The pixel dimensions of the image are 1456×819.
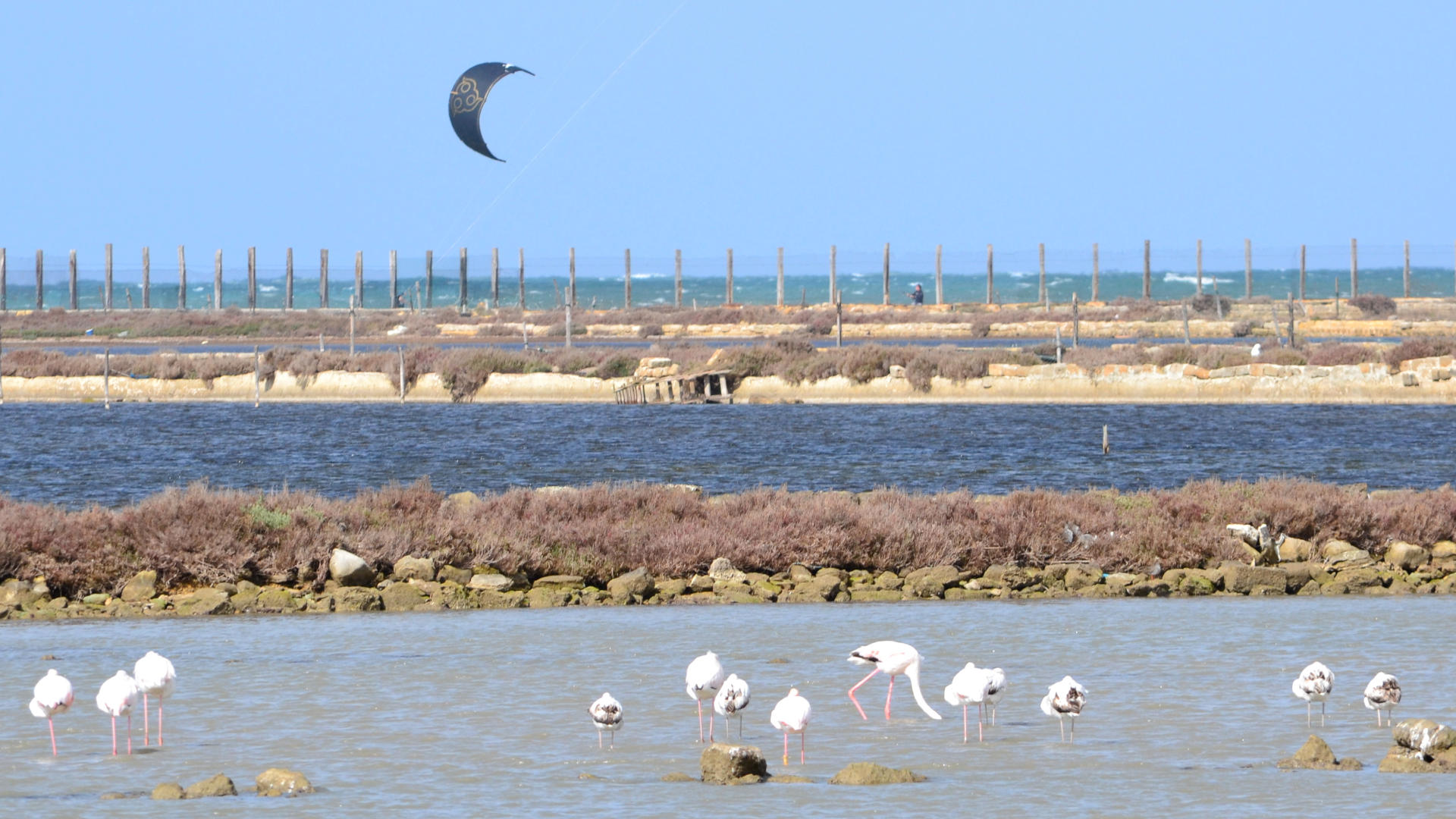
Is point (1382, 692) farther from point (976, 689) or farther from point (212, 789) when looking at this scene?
point (212, 789)

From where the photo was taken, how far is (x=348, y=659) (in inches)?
604

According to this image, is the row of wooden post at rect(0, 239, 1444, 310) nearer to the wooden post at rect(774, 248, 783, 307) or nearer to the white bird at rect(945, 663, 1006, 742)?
the wooden post at rect(774, 248, 783, 307)

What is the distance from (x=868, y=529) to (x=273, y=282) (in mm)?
179546

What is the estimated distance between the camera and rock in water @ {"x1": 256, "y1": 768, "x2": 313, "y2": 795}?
10.3 m

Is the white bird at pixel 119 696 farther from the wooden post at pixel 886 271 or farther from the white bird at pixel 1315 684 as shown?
the wooden post at pixel 886 271

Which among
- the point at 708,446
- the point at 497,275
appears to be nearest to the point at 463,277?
the point at 497,275

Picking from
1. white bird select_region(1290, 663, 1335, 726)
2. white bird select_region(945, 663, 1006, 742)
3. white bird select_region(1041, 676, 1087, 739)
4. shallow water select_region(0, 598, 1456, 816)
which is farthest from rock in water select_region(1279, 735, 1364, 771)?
white bird select_region(945, 663, 1006, 742)

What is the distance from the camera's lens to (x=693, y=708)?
512 inches

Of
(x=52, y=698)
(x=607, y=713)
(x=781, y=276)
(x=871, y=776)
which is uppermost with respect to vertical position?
(x=781, y=276)

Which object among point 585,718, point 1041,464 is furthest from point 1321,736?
point 1041,464

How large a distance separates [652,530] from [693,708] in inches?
308

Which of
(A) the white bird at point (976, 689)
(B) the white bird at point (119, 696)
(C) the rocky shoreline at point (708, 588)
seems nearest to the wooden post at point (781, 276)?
(C) the rocky shoreline at point (708, 588)

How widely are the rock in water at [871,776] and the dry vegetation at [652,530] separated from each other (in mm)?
9431

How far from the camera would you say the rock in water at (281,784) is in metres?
10.3
